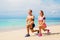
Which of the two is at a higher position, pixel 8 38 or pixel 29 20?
pixel 29 20

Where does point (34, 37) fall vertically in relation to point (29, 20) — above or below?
below

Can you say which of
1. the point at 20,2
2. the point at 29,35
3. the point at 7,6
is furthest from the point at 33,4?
the point at 29,35

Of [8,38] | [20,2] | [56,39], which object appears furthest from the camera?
[20,2]

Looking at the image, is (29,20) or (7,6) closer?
(29,20)

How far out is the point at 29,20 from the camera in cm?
454

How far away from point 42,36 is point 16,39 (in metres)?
0.55

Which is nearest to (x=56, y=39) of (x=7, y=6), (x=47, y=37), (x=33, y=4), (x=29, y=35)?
(x=47, y=37)

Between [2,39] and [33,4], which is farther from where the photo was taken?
[33,4]

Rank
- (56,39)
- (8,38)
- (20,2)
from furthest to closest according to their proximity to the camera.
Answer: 1. (20,2)
2. (8,38)
3. (56,39)

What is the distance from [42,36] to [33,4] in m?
1.31

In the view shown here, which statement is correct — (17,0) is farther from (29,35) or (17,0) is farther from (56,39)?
(56,39)

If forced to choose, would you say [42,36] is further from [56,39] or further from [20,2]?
[20,2]

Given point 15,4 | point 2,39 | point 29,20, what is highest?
point 15,4

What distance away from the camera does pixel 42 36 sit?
176 inches
